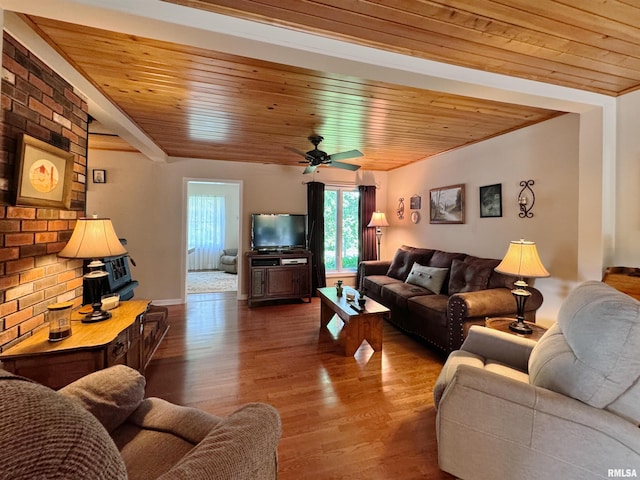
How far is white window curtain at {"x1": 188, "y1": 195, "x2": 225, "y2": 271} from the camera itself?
25.0 ft

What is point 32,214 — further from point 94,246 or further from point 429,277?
point 429,277

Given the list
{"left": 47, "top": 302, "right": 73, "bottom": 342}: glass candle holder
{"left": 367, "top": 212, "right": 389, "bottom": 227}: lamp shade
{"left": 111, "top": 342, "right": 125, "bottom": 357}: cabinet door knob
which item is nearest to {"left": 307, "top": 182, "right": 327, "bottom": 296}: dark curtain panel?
{"left": 367, "top": 212, "right": 389, "bottom": 227}: lamp shade

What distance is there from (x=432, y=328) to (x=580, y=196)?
1.80 meters

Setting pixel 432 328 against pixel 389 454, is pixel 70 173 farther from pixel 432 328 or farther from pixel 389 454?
pixel 432 328

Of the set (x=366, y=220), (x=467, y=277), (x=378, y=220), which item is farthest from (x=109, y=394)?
(x=366, y=220)

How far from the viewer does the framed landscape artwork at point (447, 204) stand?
395 centimetres

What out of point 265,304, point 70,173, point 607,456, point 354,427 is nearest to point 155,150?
point 70,173

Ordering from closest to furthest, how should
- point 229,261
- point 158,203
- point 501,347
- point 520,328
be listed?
point 501,347
point 520,328
point 158,203
point 229,261

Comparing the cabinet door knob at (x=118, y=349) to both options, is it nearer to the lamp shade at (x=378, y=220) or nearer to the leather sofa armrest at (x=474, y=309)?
the leather sofa armrest at (x=474, y=309)

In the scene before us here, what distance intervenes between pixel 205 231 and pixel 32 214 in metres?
6.22

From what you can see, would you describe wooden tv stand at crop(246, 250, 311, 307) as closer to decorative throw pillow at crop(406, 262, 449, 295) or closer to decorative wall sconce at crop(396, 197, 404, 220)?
decorative throw pillow at crop(406, 262, 449, 295)

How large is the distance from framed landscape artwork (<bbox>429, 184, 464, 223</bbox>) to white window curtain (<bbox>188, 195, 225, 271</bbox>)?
5684 millimetres

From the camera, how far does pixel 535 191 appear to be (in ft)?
9.97

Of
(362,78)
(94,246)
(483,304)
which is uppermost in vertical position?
(362,78)
